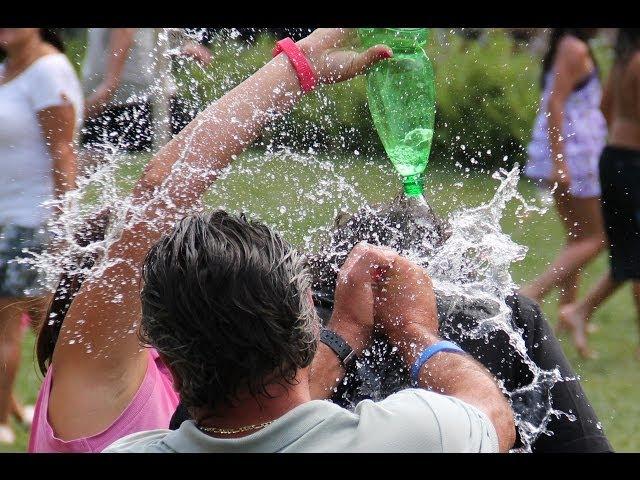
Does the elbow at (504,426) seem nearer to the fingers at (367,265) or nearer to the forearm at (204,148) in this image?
the fingers at (367,265)

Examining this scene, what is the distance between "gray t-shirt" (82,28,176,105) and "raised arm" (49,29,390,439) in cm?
270

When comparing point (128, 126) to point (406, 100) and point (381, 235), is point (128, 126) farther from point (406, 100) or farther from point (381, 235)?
Result: point (381, 235)

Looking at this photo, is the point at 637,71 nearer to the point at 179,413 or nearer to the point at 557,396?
the point at 557,396

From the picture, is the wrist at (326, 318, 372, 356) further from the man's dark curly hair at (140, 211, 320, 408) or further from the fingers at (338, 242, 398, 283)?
the man's dark curly hair at (140, 211, 320, 408)

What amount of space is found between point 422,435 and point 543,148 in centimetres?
368

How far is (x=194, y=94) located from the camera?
15.4 feet

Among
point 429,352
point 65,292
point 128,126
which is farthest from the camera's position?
point 128,126

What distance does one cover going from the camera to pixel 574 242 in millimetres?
4734

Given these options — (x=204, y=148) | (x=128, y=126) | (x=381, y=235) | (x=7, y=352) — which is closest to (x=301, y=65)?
(x=204, y=148)

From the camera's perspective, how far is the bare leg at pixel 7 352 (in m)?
3.37

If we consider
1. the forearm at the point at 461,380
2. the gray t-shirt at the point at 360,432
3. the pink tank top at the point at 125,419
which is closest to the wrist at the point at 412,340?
the forearm at the point at 461,380

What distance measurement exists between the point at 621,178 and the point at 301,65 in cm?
308

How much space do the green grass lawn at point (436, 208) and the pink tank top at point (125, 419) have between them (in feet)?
1.49

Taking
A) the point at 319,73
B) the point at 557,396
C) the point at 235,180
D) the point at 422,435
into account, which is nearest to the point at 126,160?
the point at 235,180
